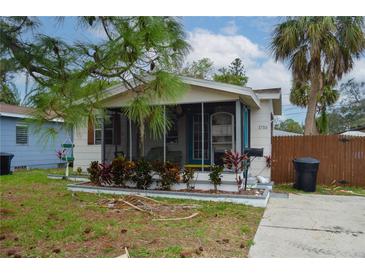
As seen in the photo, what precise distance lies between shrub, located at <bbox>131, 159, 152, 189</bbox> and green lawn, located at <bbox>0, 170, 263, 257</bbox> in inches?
46.9

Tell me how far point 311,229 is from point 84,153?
28.3 ft

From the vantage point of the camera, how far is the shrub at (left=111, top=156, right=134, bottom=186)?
800cm

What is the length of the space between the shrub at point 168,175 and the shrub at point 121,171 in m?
0.80

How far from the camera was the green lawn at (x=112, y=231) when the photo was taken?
387cm

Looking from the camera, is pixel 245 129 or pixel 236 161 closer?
pixel 236 161

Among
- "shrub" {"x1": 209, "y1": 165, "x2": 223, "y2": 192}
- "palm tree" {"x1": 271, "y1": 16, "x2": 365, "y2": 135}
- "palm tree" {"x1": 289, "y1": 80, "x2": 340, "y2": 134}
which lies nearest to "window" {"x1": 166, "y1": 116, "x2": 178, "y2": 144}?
"shrub" {"x1": 209, "y1": 165, "x2": 223, "y2": 192}

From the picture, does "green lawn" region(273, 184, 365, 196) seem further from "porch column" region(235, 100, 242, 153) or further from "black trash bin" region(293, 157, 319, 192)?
"porch column" region(235, 100, 242, 153)

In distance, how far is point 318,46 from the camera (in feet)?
40.3

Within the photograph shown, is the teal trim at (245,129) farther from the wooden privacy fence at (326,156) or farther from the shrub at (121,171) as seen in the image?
the shrub at (121,171)

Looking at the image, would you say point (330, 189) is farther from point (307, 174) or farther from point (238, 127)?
point (238, 127)

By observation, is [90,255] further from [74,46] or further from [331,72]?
[331,72]

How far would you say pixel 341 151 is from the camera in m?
10.1

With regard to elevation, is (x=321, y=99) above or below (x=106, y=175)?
above

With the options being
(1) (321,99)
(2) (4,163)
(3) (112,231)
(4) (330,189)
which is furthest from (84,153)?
(1) (321,99)
